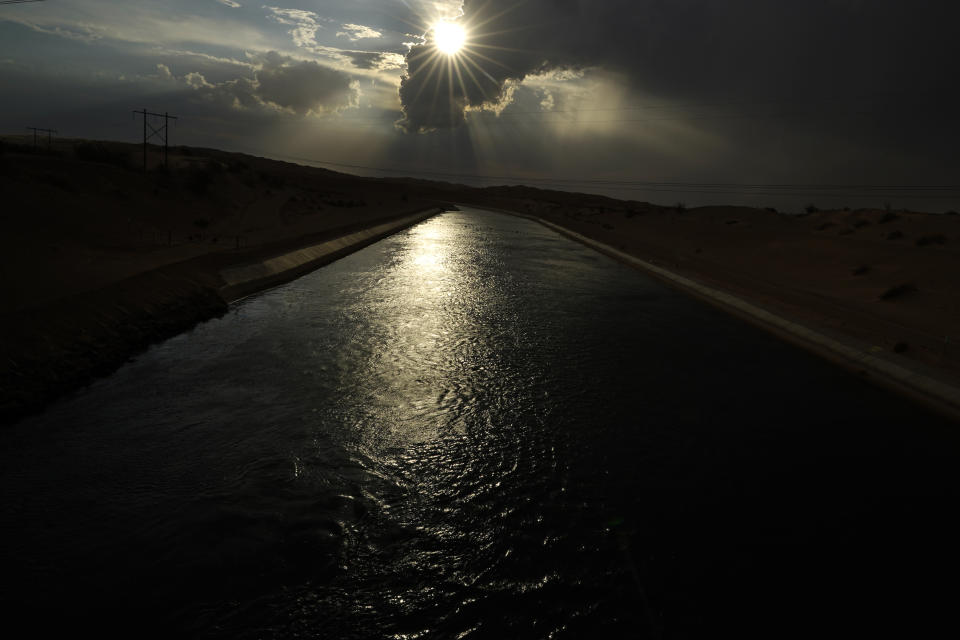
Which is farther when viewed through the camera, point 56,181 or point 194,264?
point 56,181

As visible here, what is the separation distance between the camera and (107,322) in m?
9.45

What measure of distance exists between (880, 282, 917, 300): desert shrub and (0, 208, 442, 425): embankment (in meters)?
19.7

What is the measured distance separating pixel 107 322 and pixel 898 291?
71.7 ft

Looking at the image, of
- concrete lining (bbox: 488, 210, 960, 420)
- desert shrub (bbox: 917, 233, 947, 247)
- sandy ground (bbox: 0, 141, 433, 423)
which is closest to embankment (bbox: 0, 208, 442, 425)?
sandy ground (bbox: 0, 141, 433, 423)

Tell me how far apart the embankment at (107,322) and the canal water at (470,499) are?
0.41 metres

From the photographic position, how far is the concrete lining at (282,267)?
14.9m

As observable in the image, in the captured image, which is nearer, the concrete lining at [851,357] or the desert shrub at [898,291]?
the concrete lining at [851,357]

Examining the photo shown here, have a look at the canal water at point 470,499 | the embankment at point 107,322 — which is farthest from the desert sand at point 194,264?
→ the canal water at point 470,499

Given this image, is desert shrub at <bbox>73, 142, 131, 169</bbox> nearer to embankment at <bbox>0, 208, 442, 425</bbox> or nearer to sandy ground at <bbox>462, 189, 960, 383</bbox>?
embankment at <bbox>0, 208, 442, 425</bbox>

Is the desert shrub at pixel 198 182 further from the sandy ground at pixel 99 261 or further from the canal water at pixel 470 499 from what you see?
the canal water at pixel 470 499

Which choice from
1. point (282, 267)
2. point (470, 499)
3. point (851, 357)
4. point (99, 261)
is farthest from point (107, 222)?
point (851, 357)

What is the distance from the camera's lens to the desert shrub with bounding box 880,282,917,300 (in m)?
17.1

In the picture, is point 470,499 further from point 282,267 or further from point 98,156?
point 98,156

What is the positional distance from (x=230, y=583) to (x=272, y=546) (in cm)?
46
